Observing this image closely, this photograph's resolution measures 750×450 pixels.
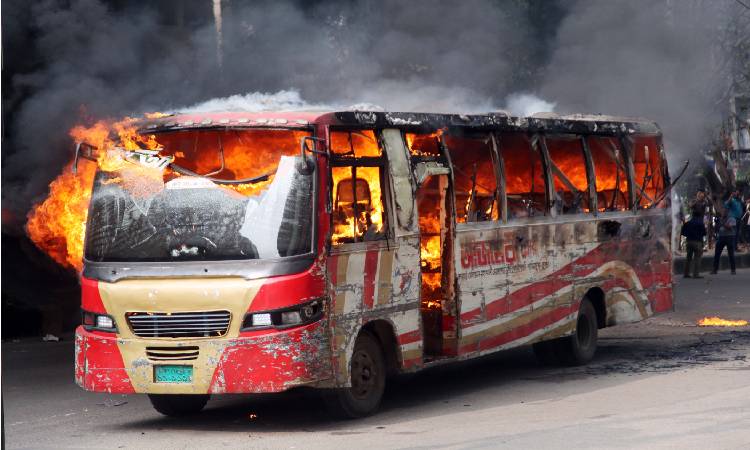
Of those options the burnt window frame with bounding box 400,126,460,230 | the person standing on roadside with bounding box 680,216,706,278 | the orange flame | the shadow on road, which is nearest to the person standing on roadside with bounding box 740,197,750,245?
the person standing on roadside with bounding box 680,216,706,278

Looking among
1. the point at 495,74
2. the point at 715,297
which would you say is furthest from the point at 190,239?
the point at 715,297

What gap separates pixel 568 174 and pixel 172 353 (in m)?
5.65

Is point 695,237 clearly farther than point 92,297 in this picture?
Yes

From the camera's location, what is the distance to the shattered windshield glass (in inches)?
374

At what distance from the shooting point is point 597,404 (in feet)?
34.6

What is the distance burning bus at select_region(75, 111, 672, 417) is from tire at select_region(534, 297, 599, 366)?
66.6 inches

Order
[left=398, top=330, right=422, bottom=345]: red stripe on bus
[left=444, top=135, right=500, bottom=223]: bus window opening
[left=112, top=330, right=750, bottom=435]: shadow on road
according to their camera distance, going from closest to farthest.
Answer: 1. [left=112, top=330, right=750, bottom=435]: shadow on road
2. [left=398, top=330, right=422, bottom=345]: red stripe on bus
3. [left=444, top=135, right=500, bottom=223]: bus window opening

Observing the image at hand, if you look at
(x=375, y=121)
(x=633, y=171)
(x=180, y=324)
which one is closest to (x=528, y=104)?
(x=633, y=171)

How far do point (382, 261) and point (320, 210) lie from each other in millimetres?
906

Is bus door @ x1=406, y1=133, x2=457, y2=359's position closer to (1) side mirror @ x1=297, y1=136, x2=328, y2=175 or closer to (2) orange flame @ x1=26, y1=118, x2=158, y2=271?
(1) side mirror @ x1=297, y1=136, x2=328, y2=175

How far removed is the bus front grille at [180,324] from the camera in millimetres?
9367

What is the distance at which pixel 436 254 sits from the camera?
11281mm

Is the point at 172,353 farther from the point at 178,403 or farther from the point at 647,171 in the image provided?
the point at 647,171

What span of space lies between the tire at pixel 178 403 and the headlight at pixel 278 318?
1.58 m
